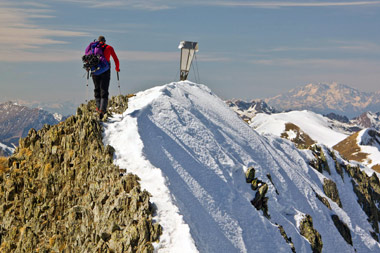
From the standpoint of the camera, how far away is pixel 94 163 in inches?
782

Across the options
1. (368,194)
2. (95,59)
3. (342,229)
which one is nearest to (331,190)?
(342,229)

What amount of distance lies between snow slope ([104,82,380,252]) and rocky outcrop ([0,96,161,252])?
87 centimetres

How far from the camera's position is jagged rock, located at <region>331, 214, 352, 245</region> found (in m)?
33.2

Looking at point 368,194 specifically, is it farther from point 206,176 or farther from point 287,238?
point 206,176

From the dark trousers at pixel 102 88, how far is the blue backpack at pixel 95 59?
355 mm

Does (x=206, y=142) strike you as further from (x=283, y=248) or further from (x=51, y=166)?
(x=51, y=166)

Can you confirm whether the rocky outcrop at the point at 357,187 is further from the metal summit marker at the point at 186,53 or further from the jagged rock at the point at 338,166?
the metal summit marker at the point at 186,53

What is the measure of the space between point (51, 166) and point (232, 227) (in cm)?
1096

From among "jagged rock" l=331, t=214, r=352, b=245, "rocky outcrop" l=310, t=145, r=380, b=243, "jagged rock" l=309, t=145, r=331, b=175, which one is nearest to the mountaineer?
"rocky outcrop" l=310, t=145, r=380, b=243

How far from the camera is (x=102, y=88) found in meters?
23.4

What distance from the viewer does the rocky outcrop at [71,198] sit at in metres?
15.7

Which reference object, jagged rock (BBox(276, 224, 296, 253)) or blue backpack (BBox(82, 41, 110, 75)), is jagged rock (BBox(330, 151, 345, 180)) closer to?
jagged rock (BBox(276, 224, 296, 253))

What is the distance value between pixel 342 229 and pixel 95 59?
1042 inches

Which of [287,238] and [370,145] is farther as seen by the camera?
[370,145]
